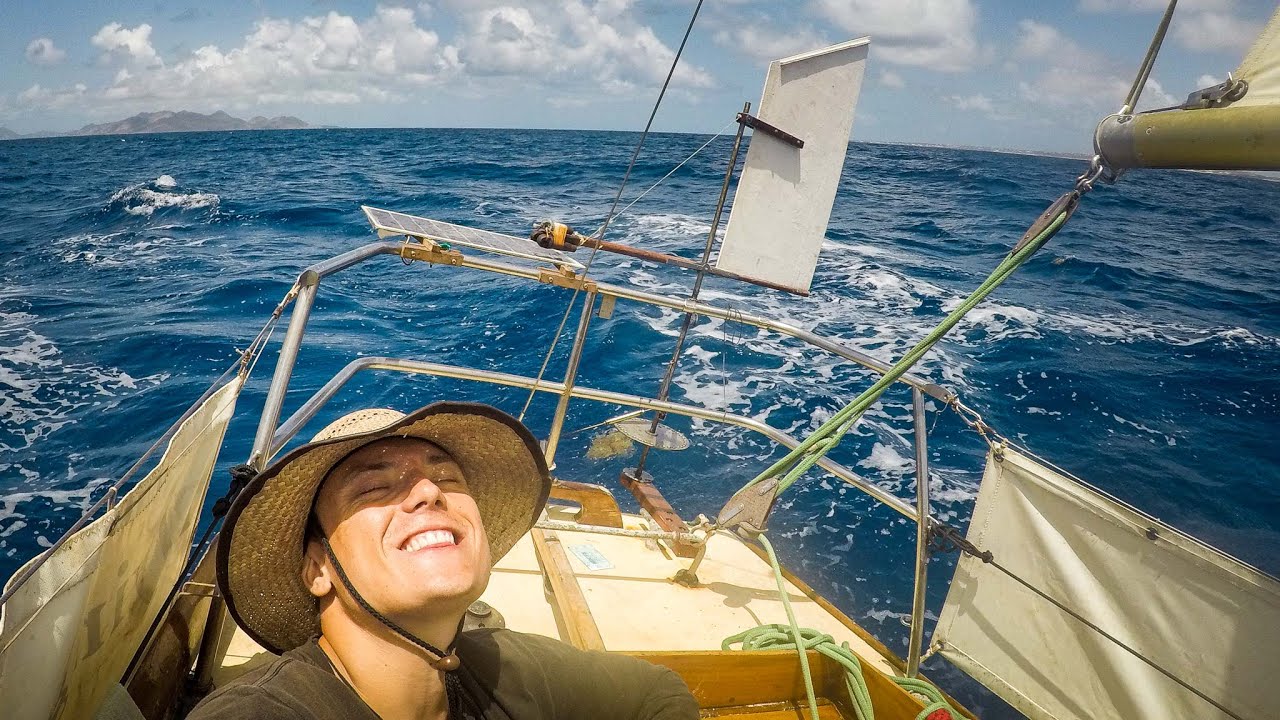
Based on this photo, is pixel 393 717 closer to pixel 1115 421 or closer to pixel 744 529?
pixel 744 529

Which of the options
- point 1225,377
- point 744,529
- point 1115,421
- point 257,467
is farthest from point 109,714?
point 1225,377

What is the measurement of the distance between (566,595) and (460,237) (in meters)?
1.50

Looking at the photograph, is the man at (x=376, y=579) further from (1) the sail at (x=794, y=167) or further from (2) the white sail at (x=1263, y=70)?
(1) the sail at (x=794, y=167)

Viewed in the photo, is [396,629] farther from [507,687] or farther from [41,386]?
[41,386]

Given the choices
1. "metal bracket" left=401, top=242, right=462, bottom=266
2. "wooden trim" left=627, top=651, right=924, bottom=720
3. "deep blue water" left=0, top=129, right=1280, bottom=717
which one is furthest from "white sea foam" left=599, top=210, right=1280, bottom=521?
"metal bracket" left=401, top=242, right=462, bottom=266

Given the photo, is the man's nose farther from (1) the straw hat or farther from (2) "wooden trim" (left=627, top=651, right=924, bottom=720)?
(2) "wooden trim" (left=627, top=651, right=924, bottom=720)

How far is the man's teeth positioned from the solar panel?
4.78ft

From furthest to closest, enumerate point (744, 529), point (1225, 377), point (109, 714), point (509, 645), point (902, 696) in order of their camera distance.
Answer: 1. point (1225, 377)
2. point (744, 529)
3. point (902, 696)
4. point (509, 645)
5. point (109, 714)

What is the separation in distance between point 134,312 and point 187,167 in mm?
29265

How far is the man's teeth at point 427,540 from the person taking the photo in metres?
1.40

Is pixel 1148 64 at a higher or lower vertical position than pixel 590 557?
higher

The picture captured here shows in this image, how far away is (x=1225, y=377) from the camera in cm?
1003

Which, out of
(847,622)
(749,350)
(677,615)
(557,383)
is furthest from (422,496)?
(749,350)

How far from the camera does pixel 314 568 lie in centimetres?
148
